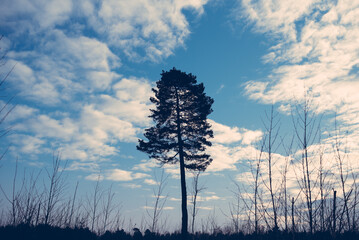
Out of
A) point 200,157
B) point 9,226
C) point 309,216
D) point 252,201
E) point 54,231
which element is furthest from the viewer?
point 200,157

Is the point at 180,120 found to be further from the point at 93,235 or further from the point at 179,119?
the point at 93,235

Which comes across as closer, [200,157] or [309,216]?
[309,216]

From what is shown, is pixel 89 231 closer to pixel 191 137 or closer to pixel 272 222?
pixel 272 222

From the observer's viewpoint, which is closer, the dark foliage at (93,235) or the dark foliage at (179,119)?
the dark foliage at (93,235)

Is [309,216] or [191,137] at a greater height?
[191,137]

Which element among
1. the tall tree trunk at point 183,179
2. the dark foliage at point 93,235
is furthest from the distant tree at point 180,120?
the dark foliage at point 93,235

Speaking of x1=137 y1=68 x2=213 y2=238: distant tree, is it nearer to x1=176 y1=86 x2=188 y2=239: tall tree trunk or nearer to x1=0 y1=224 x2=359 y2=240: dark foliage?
x1=176 y1=86 x2=188 y2=239: tall tree trunk

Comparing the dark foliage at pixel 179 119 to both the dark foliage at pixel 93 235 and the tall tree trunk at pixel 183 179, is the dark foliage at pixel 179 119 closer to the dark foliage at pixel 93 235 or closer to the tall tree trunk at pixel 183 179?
the tall tree trunk at pixel 183 179

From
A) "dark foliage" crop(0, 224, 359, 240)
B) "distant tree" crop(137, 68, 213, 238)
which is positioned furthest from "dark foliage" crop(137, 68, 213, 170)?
"dark foliage" crop(0, 224, 359, 240)

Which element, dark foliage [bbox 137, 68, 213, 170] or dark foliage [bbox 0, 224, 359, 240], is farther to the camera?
dark foliage [bbox 137, 68, 213, 170]

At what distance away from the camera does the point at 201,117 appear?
53.5ft

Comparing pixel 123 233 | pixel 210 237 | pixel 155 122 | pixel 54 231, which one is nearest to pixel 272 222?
pixel 210 237

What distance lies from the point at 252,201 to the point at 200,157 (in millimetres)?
10600

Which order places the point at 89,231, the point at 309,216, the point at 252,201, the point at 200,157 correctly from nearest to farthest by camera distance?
the point at 309,216 < the point at 252,201 < the point at 89,231 < the point at 200,157
